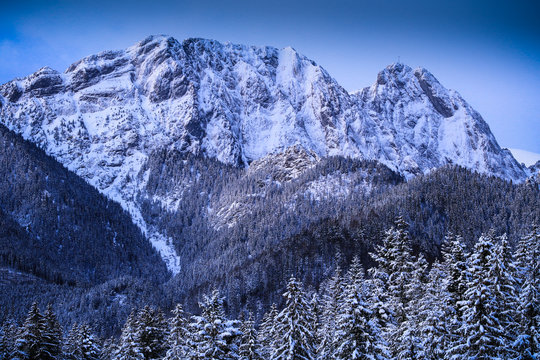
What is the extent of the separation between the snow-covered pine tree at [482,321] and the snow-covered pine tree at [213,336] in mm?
14993

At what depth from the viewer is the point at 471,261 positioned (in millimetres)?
28891

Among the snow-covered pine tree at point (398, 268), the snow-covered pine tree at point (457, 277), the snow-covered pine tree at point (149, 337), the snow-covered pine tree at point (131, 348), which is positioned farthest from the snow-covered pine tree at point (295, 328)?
the snow-covered pine tree at point (149, 337)

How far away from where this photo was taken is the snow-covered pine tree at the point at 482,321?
89.0 ft

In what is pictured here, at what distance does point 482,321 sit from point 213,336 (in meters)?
17.9

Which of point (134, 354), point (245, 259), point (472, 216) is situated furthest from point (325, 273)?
point (134, 354)

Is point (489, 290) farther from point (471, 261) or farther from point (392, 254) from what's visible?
point (392, 254)

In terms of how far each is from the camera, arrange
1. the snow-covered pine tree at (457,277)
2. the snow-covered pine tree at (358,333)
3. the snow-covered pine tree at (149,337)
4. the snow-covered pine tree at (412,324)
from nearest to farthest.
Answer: the snow-covered pine tree at (358,333), the snow-covered pine tree at (457,277), the snow-covered pine tree at (412,324), the snow-covered pine tree at (149,337)

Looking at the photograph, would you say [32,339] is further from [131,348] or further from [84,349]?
[131,348]

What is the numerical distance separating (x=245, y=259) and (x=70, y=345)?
138124 mm

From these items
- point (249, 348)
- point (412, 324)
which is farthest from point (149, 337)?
point (412, 324)

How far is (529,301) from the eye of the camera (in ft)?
102

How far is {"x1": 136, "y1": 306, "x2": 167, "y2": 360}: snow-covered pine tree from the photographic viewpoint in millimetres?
46594

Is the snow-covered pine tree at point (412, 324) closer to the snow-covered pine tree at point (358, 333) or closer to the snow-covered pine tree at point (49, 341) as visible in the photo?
the snow-covered pine tree at point (358, 333)

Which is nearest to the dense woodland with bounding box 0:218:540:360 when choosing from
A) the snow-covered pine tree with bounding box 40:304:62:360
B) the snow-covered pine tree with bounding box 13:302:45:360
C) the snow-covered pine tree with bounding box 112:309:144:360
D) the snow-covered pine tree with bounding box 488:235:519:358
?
the snow-covered pine tree with bounding box 488:235:519:358
